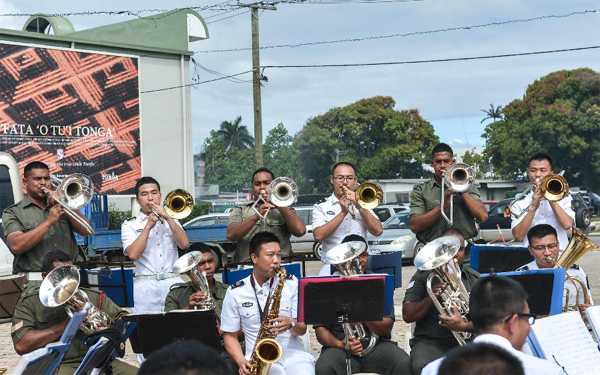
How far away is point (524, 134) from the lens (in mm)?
48219

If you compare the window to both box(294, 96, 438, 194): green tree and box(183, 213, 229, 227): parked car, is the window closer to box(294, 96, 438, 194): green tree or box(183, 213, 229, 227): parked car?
box(183, 213, 229, 227): parked car

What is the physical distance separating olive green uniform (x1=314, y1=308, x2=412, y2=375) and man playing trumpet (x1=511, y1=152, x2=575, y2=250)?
1847 mm

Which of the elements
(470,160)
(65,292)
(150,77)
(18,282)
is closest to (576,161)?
(470,160)

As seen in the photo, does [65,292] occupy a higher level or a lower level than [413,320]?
higher

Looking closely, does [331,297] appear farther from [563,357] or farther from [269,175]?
Result: [269,175]

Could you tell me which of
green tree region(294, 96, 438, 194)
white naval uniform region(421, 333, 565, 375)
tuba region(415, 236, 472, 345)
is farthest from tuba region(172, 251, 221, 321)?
green tree region(294, 96, 438, 194)

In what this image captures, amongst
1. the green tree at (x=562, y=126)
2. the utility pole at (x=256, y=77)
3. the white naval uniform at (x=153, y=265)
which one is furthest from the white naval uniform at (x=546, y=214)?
the green tree at (x=562, y=126)

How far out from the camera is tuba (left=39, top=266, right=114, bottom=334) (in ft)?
16.8

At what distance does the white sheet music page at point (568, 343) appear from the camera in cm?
420

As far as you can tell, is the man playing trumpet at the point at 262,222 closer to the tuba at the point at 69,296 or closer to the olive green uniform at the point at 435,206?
the olive green uniform at the point at 435,206

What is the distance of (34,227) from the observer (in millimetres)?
6570

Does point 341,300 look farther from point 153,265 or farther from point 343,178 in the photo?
point 153,265

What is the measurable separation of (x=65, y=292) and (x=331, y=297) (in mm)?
1837

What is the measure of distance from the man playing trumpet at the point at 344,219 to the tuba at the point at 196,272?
1.17 meters
